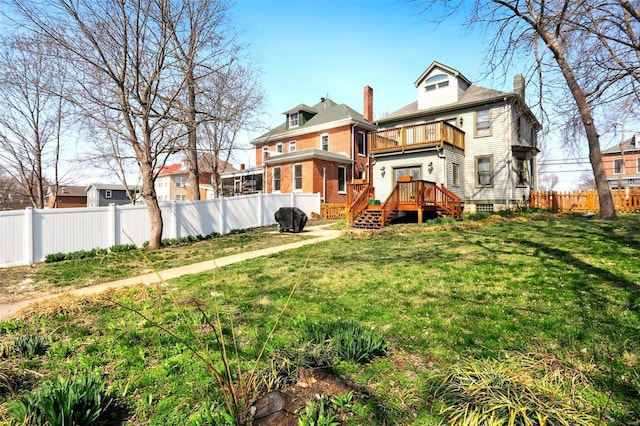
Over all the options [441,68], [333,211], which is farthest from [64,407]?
[441,68]

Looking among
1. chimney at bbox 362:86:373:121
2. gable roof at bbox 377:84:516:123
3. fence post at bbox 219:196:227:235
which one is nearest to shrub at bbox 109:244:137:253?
fence post at bbox 219:196:227:235

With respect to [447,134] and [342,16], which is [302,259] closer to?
[342,16]

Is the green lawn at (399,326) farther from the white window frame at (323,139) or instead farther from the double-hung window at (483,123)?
the white window frame at (323,139)

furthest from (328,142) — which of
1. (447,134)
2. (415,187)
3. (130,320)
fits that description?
(130,320)

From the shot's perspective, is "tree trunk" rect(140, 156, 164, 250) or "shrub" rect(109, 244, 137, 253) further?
"tree trunk" rect(140, 156, 164, 250)

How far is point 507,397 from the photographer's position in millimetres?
2043

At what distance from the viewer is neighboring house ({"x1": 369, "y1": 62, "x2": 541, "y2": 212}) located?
1698cm

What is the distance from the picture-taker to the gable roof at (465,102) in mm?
17155

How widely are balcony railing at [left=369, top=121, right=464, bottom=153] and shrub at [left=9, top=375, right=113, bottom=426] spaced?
16843mm

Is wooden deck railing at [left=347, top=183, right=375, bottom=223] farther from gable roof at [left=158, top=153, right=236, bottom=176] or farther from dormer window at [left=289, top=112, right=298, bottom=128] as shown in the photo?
dormer window at [left=289, top=112, right=298, bottom=128]

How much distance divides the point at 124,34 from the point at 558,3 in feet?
41.0

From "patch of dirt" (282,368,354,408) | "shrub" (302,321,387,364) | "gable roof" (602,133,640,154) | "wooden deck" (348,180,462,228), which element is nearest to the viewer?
"patch of dirt" (282,368,354,408)

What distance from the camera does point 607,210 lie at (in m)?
11.6

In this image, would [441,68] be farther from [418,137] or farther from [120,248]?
[120,248]
